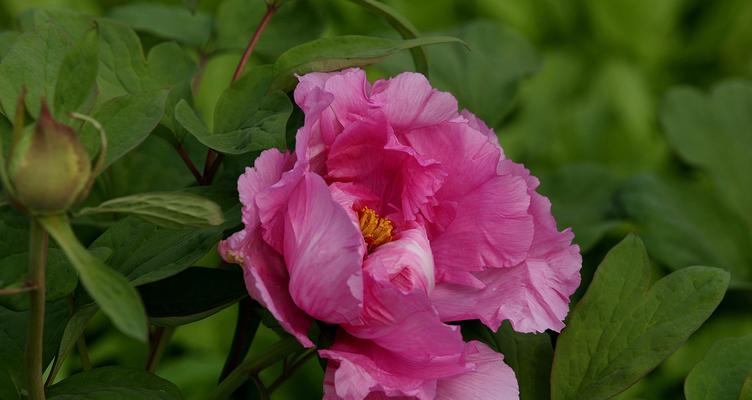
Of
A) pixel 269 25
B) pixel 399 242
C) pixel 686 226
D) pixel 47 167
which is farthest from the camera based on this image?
pixel 686 226

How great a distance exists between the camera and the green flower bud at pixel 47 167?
0.96 ft

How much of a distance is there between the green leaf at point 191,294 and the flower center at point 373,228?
52 millimetres

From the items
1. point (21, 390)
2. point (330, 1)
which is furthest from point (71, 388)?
point (330, 1)

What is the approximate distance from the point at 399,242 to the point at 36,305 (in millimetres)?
136

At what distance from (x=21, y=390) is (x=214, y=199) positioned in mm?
115

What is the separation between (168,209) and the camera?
327 millimetres

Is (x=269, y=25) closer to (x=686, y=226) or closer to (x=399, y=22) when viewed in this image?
(x=399, y=22)

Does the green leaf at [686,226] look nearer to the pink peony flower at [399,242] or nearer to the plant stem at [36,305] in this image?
the pink peony flower at [399,242]

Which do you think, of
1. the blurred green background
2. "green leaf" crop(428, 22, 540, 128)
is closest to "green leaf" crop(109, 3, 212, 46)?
the blurred green background

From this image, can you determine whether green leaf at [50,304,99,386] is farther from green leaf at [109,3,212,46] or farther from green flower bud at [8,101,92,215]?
green leaf at [109,3,212,46]

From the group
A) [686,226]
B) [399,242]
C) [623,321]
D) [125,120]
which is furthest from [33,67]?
[686,226]

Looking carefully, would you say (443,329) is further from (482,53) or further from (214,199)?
(482,53)

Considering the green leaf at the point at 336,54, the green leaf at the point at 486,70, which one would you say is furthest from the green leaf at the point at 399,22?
the green leaf at the point at 486,70

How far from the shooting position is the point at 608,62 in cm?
122
